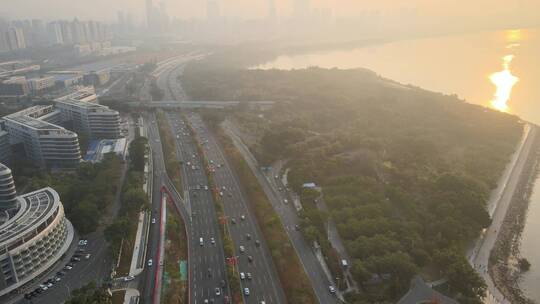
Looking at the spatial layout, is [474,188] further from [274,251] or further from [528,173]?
[274,251]

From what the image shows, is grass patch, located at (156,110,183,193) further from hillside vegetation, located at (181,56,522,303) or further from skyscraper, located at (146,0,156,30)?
skyscraper, located at (146,0,156,30)

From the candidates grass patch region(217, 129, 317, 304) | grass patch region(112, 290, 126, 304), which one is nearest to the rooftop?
grass patch region(112, 290, 126, 304)

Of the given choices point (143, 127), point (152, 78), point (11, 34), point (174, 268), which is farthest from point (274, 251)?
point (11, 34)

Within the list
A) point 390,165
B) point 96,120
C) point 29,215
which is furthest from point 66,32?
point 390,165

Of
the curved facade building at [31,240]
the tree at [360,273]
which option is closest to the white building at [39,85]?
the curved facade building at [31,240]

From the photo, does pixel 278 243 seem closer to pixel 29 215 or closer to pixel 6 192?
pixel 29 215

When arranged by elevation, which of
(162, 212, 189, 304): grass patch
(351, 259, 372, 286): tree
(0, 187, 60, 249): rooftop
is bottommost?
(162, 212, 189, 304): grass patch

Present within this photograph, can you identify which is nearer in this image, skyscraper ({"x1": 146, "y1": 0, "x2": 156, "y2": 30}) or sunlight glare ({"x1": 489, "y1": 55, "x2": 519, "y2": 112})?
sunlight glare ({"x1": 489, "y1": 55, "x2": 519, "y2": 112})
